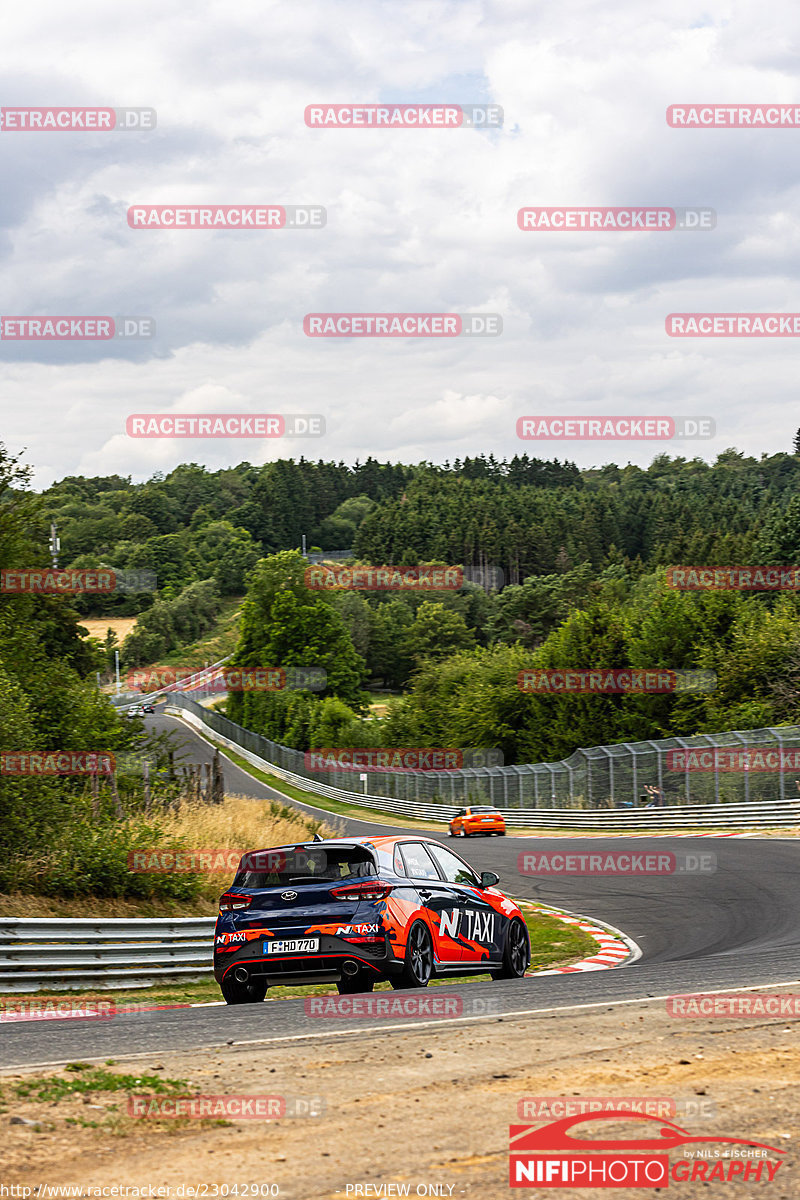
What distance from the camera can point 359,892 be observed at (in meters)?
9.96

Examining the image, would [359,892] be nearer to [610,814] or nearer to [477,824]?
[610,814]

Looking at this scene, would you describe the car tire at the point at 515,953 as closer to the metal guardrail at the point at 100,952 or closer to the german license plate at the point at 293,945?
the german license plate at the point at 293,945

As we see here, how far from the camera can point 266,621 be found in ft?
359

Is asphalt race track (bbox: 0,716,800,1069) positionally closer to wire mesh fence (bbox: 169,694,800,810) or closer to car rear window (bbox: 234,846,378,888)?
car rear window (bbox: 234,846,378,888)

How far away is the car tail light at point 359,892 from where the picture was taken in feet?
32.6

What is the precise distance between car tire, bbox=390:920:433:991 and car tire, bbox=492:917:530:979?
1714 millimetres

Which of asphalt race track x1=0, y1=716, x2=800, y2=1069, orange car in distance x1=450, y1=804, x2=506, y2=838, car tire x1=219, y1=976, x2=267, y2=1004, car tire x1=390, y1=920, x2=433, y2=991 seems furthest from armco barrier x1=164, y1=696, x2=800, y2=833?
car tire x1=219, y1=976, x2=267, y2=1004

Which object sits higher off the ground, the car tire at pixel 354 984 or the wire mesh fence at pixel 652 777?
the car tire at pixel 354 984

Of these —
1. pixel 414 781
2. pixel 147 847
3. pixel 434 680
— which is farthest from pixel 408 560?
pixel 147 847

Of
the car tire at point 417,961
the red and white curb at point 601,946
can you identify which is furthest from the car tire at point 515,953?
the car tire at point 417,961

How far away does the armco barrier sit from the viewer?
33500mm

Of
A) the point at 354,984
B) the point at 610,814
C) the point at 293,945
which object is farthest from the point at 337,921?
the point at 610,814

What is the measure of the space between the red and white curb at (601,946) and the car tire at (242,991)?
3722mm

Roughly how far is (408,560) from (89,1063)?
16772 centimetres
